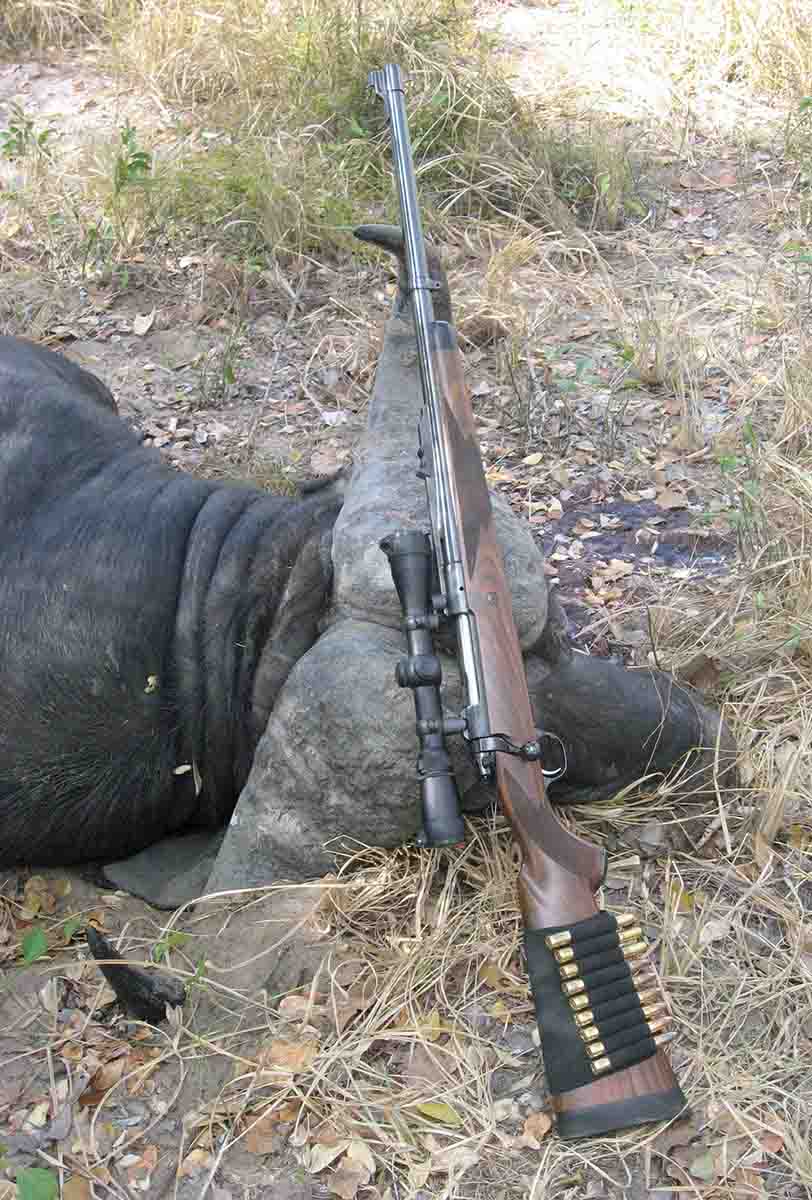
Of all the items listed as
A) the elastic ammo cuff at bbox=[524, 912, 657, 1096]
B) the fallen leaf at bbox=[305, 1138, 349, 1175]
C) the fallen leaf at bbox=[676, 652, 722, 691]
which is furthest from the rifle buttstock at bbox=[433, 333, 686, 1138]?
the fallen leaf at bbox=[676, 652, 722, 691]

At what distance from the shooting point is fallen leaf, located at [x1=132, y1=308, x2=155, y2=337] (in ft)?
18.9

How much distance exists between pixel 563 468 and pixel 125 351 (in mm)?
2266

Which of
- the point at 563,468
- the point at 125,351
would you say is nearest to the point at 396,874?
the point at 563,468

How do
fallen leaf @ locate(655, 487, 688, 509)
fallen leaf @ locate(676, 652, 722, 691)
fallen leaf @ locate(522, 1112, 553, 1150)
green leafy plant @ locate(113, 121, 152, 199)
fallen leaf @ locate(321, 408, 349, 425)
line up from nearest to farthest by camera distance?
1. fallen leaf @ locate(522, 1112, 553, 1150)
2. fallen leaf @ locate(676, 652, 722, 691)
3. fallen leaf @ locate(655, 487, 688, 509)
4. fallen leaf @ locate(321, 408, 349, 425)
5. green leafy plant @ locate(113, 121, 152, 199)

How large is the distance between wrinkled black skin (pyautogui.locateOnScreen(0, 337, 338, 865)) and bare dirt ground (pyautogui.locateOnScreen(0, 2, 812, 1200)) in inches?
12.8

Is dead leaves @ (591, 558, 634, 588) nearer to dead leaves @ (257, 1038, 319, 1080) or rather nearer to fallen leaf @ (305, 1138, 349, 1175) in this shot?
dead leaves @ (257, 1038, 319, 1080)

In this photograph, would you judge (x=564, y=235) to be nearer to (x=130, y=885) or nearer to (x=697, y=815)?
(x=697, y=815)

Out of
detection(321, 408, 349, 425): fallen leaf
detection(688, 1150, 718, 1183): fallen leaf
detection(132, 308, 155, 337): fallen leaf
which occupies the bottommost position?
detection(688, 1150, 718, 1183): fallen leaf

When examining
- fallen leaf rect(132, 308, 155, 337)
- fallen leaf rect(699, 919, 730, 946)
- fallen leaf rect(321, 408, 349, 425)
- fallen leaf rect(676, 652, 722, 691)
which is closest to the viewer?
→ fallen leaf rect(699, 919, 730, 946)

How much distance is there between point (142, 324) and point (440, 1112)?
4.19 metres

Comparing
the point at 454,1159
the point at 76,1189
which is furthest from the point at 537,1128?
the point at 76,1189

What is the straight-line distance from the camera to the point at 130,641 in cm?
333

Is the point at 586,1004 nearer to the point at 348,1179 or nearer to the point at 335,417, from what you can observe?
the point at 348,1179

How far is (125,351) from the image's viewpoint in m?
5.66
